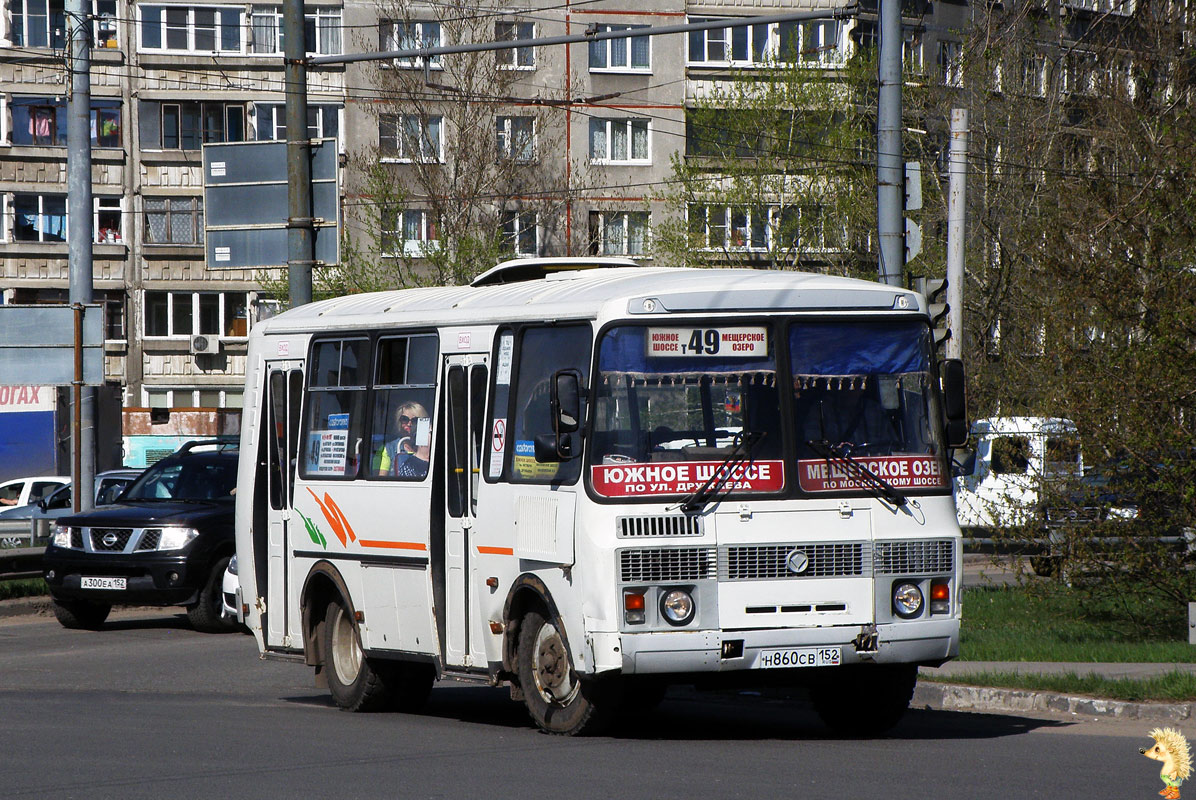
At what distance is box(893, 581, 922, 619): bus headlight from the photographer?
413 inches

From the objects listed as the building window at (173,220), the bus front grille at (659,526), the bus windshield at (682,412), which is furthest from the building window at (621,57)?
the bus front grille at (659,526)

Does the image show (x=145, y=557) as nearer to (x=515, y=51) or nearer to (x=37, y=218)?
(x=515, y=51)

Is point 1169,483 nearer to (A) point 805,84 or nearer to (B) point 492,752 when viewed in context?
(B) point 492,752

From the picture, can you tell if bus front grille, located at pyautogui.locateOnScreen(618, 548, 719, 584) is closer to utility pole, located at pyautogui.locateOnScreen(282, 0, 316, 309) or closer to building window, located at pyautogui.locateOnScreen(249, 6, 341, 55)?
utility pole, located at pyautogui.locateOnScreen(282, 0, 316, 309)

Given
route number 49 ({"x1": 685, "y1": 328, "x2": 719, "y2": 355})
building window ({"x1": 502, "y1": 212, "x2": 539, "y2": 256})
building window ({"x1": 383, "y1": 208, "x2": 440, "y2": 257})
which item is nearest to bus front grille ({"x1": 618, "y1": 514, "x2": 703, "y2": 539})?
route number 49 ({"x1": 685, "y1": 328, "x2": 719, "y2": 355})

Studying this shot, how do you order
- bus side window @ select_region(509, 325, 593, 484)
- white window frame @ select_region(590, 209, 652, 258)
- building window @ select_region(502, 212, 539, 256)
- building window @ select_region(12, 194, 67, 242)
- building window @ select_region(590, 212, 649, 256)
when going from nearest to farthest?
1. bus side window @ select_region(509, 325, 593, 484)
2. building window @ select_region(502, 212, 539, 256)
3. building window @ select_region(590, 212, 649, 256)
4. white window frame @ select_region(590, 209, 652, 258)
5. building window @ select_region(12, 194, 67, 242)

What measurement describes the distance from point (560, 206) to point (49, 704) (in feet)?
138

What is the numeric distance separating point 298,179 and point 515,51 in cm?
3692

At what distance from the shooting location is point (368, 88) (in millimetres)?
54375

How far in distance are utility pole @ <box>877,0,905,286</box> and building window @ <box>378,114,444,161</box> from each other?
35900 mm

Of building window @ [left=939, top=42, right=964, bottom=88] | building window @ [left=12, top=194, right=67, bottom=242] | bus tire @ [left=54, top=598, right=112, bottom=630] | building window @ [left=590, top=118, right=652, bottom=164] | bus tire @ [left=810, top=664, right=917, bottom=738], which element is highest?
building window @ [left=590, top=118, right=652, bottom=164]

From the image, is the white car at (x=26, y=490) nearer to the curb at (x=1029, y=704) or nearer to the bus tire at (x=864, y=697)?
the curb at (x=1029, y=704)

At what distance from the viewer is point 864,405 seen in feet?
35.4

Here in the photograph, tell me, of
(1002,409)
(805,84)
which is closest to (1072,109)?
(805,84)
